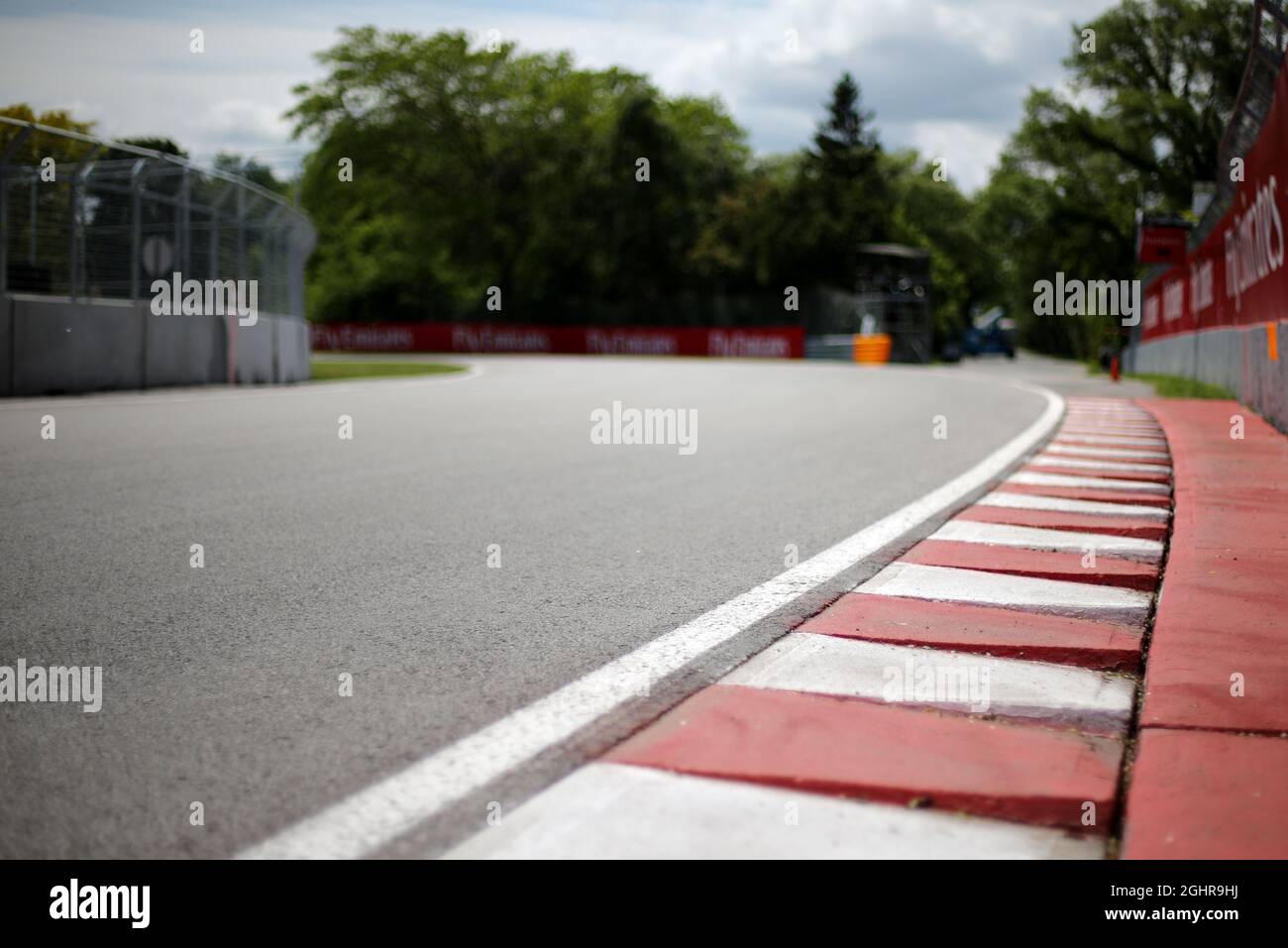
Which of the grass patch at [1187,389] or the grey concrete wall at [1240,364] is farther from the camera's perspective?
the grass patch at [1187,389]

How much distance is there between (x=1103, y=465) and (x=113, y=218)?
45.5ft

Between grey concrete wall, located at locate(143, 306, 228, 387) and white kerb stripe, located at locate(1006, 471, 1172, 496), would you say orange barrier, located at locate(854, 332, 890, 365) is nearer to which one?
grey concrete wall, located at locate(143, 306, 228, 387)

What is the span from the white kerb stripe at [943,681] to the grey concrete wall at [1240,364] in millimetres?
7878

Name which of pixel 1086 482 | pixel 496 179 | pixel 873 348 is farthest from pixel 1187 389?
pixel 496 179

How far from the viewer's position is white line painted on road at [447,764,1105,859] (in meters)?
2.51

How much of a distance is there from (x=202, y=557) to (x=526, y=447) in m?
5.23

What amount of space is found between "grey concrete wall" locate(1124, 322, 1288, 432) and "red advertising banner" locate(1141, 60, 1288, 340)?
29cm

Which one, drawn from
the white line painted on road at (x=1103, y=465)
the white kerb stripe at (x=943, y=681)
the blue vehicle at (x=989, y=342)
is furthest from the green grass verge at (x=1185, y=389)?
the blue vehicle at (x=989, y=342)

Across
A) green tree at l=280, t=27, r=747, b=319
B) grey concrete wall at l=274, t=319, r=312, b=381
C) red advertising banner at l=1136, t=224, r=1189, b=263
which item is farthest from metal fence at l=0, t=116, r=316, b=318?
green tree at l=280, t=27, r=747, b=319

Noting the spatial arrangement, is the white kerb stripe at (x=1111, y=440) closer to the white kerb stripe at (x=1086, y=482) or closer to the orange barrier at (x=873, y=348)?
the white kerb stripe at (x=1086, y=482)

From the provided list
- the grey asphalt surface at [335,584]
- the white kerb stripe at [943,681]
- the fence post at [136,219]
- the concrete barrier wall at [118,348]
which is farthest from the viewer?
the fence post at [136,219]

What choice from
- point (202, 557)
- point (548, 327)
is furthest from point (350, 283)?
point (202, 557)

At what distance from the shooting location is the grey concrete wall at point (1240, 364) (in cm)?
1095
